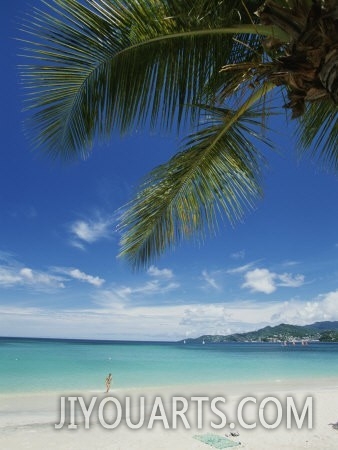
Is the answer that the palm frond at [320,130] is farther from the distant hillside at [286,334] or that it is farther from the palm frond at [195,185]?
the distant hillside at [286,334]

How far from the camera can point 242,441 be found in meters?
7.57

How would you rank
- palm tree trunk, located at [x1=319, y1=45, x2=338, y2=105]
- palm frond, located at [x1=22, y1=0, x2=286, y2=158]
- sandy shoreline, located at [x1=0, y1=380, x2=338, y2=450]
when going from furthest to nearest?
sandy shoreline, located at [x1=0, y1=380, x2=338, y2=450]
palm frond, located at [x1=22, y1=0, x2=286, y2=158]
palm tree trunk, located at [x1=319, y1=45, x2=338, y2=105]

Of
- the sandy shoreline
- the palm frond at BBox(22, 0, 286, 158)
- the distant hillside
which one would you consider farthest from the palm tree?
the distant hillside

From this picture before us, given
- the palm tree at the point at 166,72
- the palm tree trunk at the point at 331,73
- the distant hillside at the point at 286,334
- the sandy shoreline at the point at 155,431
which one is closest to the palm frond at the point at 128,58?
the palm tree at the point at 166,72

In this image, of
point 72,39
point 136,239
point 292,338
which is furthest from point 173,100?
point 292,338

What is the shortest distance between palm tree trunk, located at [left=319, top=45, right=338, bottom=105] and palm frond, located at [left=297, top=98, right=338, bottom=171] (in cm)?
113

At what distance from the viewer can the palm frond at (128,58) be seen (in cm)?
258

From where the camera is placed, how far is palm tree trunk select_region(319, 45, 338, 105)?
1752mm

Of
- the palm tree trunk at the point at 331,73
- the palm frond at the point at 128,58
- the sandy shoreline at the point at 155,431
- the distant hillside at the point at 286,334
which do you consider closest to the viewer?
the palm tree trunk at the point at 331,73

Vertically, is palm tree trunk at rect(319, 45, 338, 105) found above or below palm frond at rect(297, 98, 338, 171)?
below

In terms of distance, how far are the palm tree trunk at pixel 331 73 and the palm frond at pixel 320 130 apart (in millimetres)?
1130

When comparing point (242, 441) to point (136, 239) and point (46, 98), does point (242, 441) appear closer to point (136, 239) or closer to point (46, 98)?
point (136, 239)

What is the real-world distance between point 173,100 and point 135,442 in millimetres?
7162

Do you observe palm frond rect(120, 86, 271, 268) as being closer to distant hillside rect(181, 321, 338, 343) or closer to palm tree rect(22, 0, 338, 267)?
palm tree rect(22, 0, 338, 267)
